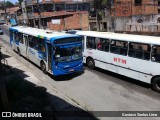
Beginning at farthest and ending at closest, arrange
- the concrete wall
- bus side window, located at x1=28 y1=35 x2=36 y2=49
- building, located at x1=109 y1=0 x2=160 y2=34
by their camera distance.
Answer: the concrete wall
building, located at x1=109 y1=0 x2=160 y2=34
bus side window, located at x1=28 y1=35 x2=36 y2=49

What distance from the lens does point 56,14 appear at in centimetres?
4478

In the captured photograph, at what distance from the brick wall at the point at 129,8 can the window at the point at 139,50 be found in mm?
19284

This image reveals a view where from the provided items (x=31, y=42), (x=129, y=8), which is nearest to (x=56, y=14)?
(x=129, y=8)

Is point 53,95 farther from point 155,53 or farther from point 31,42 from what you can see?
point 31,42

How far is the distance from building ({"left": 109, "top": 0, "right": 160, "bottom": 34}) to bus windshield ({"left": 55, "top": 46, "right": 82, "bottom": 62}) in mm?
11447

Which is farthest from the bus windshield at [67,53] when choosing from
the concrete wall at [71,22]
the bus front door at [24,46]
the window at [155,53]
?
the concrete wall at [71,22]

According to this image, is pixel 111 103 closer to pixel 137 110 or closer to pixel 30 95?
pixel 137 110

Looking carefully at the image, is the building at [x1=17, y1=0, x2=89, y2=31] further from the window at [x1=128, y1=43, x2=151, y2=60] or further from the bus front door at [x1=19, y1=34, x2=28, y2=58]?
the window at [x1=128, y1=43, x2=151, y2=60]

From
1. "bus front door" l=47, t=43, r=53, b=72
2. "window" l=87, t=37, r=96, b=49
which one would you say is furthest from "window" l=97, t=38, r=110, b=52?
"bus front door" l=47, t=43, r=53, b=72

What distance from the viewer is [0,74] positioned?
9.03m

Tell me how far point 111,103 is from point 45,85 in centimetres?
446

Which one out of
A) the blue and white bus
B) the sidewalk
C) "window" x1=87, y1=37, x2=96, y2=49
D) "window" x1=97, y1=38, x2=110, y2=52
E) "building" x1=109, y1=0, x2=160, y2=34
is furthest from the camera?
"building" x1=109, y1=0, x2=160, y2=34

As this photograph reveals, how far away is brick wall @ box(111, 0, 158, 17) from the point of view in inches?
1237

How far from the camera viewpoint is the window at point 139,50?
12.0 meters
